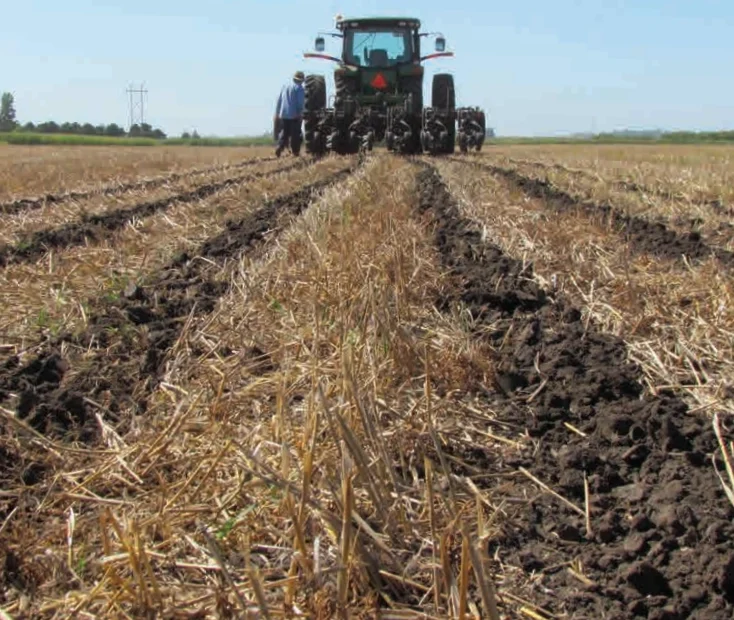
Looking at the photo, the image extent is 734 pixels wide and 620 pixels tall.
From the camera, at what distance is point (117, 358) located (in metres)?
3.69

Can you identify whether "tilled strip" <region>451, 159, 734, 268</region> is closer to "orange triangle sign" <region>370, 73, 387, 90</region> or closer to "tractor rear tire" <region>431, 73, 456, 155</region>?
"orange triangle sign" <region>370, 73, 387, 90</region>

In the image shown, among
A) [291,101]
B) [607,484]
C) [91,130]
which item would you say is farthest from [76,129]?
[607,484]

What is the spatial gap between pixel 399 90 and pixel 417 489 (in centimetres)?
1930

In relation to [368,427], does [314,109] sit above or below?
above

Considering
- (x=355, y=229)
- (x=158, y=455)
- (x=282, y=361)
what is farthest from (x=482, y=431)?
(x=355, y=229)

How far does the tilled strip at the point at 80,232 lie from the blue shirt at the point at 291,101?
433 inches

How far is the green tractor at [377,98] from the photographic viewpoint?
20.3 metres

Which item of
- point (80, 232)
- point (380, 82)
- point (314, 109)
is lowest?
point (80, 232)

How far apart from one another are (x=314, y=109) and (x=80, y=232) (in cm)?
1444

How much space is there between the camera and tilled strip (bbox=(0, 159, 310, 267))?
6331 mm

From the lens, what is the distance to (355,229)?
6.17 meters

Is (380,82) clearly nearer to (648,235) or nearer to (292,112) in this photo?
(292,112)

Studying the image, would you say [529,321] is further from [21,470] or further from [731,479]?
[21,470]

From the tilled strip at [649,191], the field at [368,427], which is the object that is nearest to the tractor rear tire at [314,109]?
the tilled strip at [649,191]
